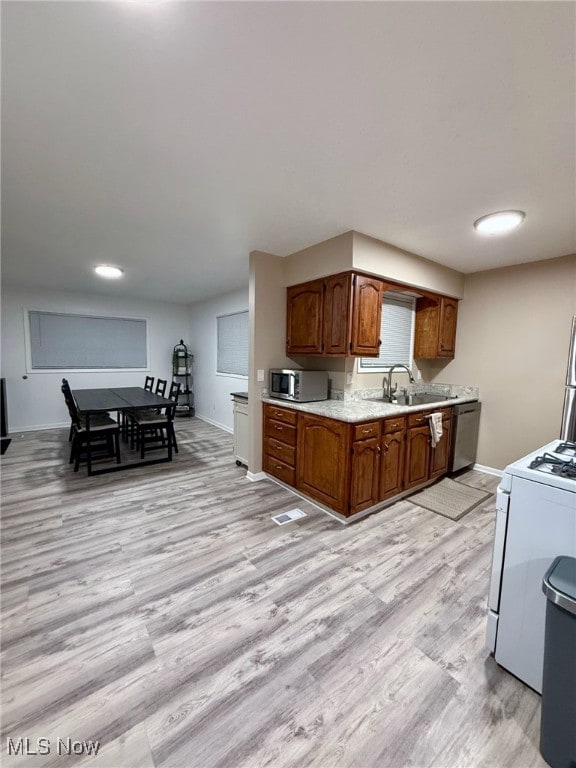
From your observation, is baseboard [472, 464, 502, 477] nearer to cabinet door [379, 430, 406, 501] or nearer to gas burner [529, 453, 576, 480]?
cabinet door [379, 430, 406, 501]

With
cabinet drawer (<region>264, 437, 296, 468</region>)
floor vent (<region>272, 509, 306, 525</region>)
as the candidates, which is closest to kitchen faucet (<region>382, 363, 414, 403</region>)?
cabinet drawer (<region>264, 437, 296, 468</region>)

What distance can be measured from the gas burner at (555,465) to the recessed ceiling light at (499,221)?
1826 millimetres

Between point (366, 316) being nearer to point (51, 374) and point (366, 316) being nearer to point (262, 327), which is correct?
point (262, 327)

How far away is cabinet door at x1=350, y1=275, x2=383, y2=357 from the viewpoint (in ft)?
9.20

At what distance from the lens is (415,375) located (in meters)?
4.16

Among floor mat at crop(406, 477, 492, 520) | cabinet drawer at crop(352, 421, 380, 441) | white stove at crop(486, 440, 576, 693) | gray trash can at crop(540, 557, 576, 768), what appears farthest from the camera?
floor mat at crop(406, 477, 492, 520)

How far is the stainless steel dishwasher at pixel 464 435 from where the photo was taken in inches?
139

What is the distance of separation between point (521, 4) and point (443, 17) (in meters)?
0.23

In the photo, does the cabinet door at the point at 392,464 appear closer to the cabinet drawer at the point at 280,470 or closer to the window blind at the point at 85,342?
the cabinet drawer at the point at 280,470

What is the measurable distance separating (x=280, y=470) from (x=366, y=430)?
1172 millimetres

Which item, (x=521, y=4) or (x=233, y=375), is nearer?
(x=521, y=4)

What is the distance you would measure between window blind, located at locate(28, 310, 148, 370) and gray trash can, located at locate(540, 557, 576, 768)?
22.6ft

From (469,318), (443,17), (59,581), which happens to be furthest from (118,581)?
(469,318)

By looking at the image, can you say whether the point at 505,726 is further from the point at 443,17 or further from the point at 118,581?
the point at 443,17
